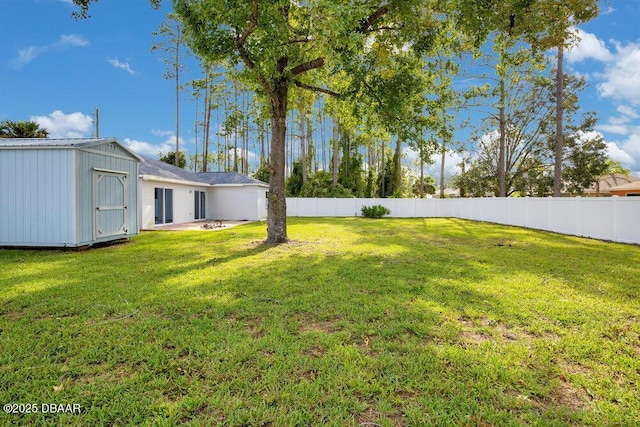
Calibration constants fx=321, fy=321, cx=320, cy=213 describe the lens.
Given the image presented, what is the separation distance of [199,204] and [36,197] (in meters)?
10.8

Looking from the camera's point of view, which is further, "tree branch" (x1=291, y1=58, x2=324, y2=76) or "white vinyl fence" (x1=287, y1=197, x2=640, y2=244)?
"white vinyl fence" (x1=287, y1=197, x2=640, y2=244)

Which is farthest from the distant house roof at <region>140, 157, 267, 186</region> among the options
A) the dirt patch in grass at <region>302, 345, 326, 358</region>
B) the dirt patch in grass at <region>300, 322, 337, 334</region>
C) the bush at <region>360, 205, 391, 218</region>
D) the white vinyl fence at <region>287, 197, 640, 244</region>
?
the dirt patch in grass at <region>302, 345, 326, 358</region>

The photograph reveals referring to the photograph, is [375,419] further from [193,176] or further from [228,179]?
[228,179]

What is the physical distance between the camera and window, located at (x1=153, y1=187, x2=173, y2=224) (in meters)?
14.6

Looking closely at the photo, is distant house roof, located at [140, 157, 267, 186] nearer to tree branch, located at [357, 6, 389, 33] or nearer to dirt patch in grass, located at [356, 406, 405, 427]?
tree branch, located at [357, 6, 389, 33]

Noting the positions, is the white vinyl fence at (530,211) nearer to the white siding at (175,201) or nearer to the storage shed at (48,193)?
the white siding at (175,201)

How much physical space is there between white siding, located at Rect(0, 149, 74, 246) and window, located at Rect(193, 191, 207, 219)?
1007 cm

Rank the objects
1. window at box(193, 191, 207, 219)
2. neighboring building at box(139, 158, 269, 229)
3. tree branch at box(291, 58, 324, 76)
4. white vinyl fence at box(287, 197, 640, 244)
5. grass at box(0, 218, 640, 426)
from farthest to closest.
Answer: window at box(193, 191, 207, 219) → neighboring building at box(139, 158, 269, 229) → white vinyl fence at box(287, 197, 640, 244) → tree branch at box(291, 58, 324, 76) → grass at box(0, 218, 640, 426)

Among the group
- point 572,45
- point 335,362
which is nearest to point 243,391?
point 335,362

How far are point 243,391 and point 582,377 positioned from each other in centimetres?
248

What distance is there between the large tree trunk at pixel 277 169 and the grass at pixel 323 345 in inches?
126

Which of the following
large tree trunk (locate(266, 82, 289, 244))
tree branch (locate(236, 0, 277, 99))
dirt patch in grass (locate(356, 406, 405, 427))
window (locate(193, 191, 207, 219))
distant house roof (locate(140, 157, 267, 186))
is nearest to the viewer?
dirt patch in grass (locate(356, 406, 405, 427))

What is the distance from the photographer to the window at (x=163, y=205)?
48.0 ft

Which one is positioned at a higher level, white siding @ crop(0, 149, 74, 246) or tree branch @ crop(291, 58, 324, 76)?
tree branch @ crop(291, 58, 324, 76)
